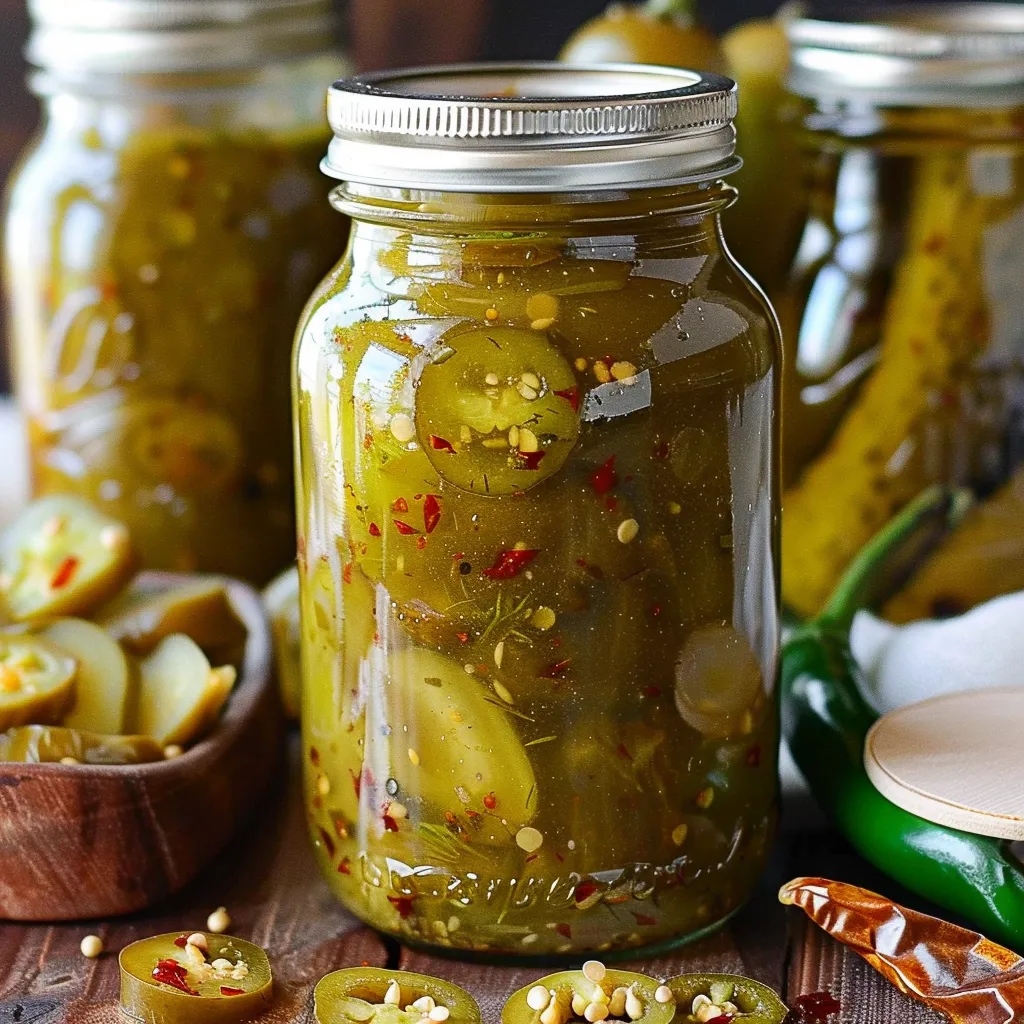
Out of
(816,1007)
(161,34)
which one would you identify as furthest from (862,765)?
(161,34)

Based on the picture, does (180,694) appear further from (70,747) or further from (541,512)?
(541,512)

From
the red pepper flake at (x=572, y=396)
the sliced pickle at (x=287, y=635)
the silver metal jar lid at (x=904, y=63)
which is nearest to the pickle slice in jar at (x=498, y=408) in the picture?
the red pepper flake at (x=572, y=396)

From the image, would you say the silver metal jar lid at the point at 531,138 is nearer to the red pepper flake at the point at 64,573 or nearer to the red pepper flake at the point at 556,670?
the red pepper flake at the point at 556,670

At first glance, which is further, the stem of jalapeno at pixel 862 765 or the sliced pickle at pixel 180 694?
the sliced pickle at pixel 180 694

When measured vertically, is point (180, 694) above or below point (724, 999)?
above

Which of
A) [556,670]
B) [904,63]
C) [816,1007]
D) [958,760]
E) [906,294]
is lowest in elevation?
[816,1007]

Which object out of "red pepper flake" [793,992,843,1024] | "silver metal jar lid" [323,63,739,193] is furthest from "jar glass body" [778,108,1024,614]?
"red pepper flake" [793,992,843,1024]

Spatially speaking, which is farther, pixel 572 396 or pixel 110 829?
pixel 110 829
